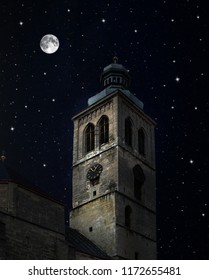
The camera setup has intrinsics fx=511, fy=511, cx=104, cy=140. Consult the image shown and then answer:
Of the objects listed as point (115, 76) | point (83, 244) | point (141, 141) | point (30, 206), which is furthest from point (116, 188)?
point (115, 76)

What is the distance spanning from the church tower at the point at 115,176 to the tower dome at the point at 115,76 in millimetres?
1974

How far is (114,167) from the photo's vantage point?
42219 millimetres

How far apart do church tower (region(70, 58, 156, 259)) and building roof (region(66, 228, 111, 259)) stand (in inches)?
23.2

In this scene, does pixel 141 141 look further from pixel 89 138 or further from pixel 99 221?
pixel 99 221

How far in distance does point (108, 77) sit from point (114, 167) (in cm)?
1331

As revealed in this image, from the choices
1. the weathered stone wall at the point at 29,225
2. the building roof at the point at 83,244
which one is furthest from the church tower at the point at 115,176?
the weathered stone wall at the point at 29,225

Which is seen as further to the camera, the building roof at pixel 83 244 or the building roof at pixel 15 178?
the building roof at pixel 83 244

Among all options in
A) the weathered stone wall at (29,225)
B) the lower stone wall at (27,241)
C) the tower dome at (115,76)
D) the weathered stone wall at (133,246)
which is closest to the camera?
the lower stone wall at (27,241)

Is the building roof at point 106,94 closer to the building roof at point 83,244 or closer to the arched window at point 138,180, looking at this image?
the arched window at point 138,180

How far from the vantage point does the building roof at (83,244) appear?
36.5 m

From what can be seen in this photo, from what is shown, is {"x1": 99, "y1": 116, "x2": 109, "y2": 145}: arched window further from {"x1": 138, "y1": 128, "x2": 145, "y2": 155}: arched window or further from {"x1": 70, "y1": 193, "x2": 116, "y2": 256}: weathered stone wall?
{"x1": 70, "y1": 193, "x2": 116, "y2": 256}: weathered stone wall

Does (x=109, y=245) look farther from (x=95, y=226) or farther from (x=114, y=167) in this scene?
(x=114, y=167)
